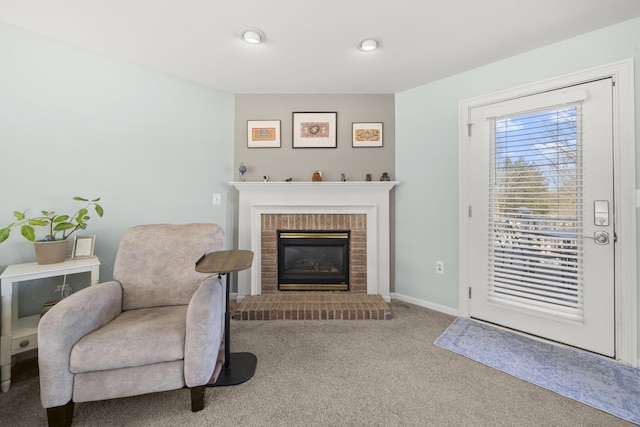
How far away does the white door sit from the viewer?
195 cm

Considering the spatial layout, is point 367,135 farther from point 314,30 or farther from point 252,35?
point 252,35

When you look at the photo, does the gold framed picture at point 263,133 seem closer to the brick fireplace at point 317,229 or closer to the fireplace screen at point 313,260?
the brick fireplace at point 317,229

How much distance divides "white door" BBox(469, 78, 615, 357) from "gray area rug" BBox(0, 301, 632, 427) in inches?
29.7

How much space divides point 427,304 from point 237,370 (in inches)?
80.5

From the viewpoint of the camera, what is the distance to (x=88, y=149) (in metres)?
2.26

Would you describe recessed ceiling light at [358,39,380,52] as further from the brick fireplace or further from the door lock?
the door lock

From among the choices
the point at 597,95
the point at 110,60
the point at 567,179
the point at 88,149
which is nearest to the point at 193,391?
the point at 88,149

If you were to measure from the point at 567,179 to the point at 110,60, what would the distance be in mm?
3948

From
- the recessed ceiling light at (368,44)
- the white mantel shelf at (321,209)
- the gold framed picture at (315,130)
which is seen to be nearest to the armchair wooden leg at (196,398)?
the white mantel shelf at (321,209)

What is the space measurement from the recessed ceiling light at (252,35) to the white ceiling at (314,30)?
0.13 feet

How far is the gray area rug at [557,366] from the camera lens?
61.4 inches

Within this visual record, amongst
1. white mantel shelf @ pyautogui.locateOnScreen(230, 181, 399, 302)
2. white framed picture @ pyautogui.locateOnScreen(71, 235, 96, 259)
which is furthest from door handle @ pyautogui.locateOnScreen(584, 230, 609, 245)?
white framed picture @ pyautogui.locateOnScreen(71, 235, 96, 259)

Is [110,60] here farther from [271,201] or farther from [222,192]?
[271,201]

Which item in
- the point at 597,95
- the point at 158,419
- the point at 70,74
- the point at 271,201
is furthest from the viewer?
the point at 271,201
